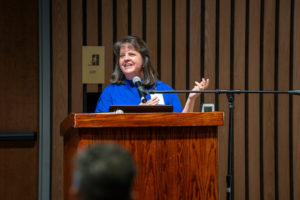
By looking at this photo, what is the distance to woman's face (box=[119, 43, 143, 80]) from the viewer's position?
227 centimetres

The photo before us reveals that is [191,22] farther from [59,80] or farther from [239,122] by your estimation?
[59,80]

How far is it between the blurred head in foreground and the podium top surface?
1.01m

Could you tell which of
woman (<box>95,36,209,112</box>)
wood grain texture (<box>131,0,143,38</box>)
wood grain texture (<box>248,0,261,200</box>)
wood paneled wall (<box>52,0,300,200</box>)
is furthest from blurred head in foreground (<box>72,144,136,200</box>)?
wood grain texture (<box>248,0,261,200</box>)

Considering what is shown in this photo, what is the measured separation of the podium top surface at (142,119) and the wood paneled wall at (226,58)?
5.26 feet

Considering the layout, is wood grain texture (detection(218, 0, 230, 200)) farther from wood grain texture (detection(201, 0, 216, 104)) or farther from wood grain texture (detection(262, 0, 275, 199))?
wood grain texture (detection(262, 0, 275, 199))

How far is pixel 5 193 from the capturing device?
2.95 meters

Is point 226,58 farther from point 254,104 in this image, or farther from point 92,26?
point 92,26

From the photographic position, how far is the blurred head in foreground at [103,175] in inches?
15.6

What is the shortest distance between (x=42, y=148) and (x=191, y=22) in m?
1.60

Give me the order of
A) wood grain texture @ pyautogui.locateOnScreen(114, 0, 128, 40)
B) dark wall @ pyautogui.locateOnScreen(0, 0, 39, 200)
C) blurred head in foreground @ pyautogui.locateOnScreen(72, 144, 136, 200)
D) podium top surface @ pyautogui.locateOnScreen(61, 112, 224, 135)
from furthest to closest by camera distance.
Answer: wood grain texture @ pyautogui.locateOnScreen(114, 0, 128, 40) < dark wall @ pyautogui.locateOnScreen(0, 0, 39, 200) < podium top surface @ pyautogui.locateOnScreen(61, 112, 224, 135) < blurred head in foreground @ pyautogui.locateOnScreen(72, 144, 136, 200)

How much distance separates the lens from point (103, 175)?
399 millimetres
